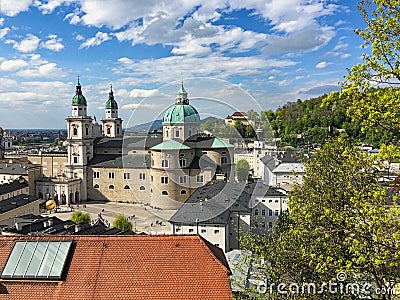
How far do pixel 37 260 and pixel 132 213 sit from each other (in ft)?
99.8

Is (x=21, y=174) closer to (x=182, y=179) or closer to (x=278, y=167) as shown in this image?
(x=182, y=179)

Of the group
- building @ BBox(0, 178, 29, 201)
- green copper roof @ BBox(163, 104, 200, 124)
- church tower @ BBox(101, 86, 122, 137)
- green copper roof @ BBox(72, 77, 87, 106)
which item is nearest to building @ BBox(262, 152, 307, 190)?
green copper roof @ BBox(163, 104, 200, 124)

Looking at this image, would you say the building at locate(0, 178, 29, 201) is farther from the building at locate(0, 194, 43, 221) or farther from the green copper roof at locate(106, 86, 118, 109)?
the green copper roof at locate(106, 86, 118, 109)

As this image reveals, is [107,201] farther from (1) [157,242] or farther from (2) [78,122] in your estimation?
(1) [157,242]

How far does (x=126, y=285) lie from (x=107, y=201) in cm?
3966

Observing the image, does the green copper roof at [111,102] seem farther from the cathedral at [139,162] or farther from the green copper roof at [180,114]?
the green copper roof at [180,114]

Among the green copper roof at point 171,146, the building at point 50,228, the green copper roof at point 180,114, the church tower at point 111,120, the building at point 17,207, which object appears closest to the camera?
the building at point 50,228

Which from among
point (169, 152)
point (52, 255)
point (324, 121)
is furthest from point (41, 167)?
point (324, 121)

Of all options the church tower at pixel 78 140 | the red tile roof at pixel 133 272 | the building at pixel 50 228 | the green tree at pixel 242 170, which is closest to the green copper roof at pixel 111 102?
the church tower at pixel 78 140

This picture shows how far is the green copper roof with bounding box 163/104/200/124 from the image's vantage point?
37.8 meters

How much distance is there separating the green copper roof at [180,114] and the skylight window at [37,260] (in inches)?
1016

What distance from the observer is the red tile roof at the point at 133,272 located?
33.9 ft

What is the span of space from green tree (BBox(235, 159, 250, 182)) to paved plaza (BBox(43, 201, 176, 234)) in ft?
24.3

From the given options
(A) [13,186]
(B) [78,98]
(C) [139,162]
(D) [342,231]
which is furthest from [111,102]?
(D) [342,231]
